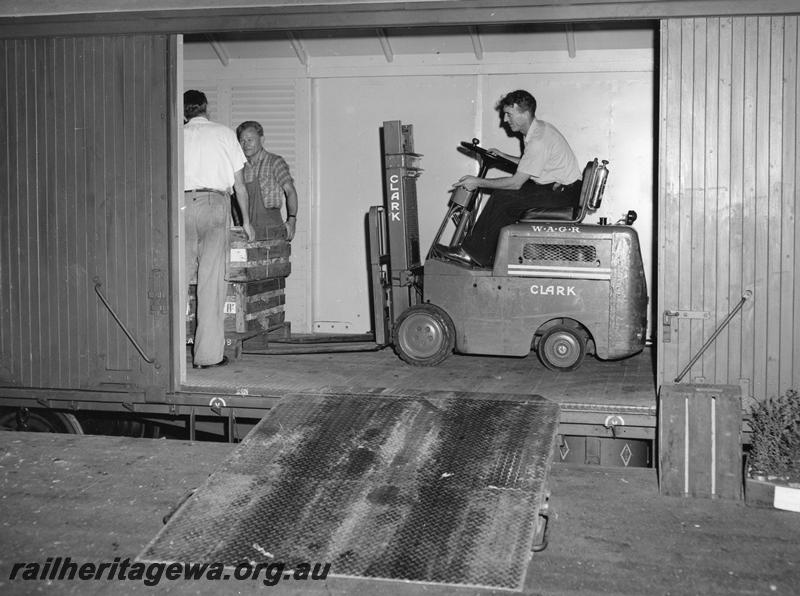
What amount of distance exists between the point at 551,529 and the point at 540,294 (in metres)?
2.59

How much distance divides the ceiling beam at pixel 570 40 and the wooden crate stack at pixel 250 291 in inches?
132

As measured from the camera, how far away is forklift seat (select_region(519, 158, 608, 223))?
25.5 ft

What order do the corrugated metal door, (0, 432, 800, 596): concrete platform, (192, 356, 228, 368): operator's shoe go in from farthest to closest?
(192, 356, 228, 368): operator's shoe < the corrugated metal door < (0, 432, 800, 596): concrete platform

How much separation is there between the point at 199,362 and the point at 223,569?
3234 millimetres

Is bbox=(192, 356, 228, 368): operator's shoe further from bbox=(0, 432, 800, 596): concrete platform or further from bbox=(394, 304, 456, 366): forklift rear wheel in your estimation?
bbox=(394, 304, 456, 366): forklift rear wheel

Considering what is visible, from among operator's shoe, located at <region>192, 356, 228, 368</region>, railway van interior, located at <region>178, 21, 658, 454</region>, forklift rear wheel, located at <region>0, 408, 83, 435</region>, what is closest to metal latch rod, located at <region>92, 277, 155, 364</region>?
railway van interior, located at <region>178, 21, 658, 454</region>

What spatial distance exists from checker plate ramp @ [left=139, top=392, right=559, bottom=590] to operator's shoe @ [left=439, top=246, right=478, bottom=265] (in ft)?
6.56

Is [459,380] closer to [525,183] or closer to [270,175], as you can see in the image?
[525,183]

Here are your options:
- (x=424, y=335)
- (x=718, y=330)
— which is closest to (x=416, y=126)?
(x=424, y=335)

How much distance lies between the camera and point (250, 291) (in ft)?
28.6

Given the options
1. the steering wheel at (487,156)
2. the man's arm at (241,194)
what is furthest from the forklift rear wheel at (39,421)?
the steering wheel at (487,156)

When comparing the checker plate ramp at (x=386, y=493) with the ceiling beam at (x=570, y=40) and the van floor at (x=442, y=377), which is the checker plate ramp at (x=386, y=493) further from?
the ceiling beam at (x=570, y=40)

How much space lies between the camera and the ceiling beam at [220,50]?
399 inches

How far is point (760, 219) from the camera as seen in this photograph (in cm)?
626
